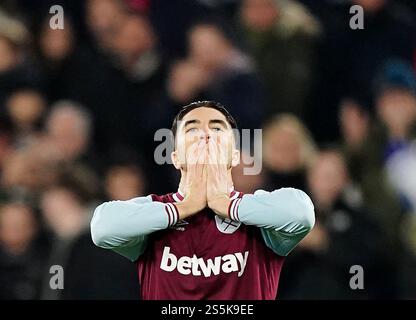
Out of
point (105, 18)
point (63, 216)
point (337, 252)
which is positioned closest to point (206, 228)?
point (337, 252)

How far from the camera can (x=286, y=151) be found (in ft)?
15.7

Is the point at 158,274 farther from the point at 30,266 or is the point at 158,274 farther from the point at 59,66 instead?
the point at 59,66

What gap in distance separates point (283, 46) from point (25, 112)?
61.4 inches

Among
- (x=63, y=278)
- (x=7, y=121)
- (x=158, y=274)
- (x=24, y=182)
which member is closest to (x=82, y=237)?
(x=63, y=278)

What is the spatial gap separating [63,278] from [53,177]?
62 centimetres

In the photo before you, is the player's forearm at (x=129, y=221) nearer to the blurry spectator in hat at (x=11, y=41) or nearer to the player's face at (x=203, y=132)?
the player's face at (x=203, y=132)

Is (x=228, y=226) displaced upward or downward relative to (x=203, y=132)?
downward

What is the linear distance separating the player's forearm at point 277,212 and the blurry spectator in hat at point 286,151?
1942mm

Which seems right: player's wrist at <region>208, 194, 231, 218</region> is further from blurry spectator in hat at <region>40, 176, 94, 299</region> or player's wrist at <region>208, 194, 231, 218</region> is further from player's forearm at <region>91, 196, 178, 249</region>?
blurry spectator in hat at <region>40, 176, 94, 299</region>

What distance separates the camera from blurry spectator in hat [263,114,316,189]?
4715mm

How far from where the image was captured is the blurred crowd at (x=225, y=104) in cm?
461

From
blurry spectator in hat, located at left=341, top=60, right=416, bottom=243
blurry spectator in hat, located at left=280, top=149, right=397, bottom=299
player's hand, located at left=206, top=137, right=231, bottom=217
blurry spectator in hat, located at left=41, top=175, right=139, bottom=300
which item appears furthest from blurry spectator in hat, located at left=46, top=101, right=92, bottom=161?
player's hand, located at left=206, top=137, right=231, bottom=217

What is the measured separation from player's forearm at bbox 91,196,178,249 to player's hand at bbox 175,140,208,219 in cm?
4

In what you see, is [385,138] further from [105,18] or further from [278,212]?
[278,212]
